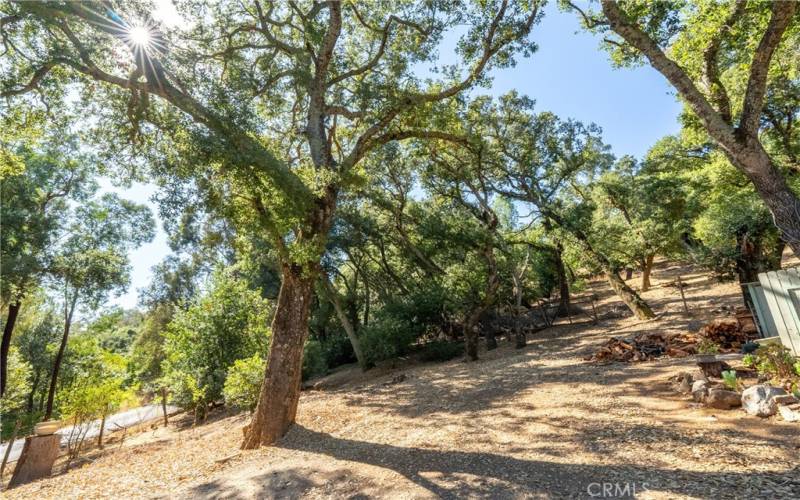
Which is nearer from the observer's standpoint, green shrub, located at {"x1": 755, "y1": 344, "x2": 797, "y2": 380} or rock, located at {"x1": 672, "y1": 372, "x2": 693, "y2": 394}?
green shrub, located at {"x1": 755, "y1": 344, "x2": 797, "y2": 380}

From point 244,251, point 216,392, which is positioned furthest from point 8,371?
point 244,251

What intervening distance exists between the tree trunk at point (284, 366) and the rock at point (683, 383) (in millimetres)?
6591

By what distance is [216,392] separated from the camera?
40.1 feet

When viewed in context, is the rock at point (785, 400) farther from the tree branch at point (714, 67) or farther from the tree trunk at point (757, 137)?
the tree branch at point (714, 67)

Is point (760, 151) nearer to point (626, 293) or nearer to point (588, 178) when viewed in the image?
point (626, 293)

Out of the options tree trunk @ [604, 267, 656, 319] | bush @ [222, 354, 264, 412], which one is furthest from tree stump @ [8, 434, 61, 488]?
tree trunk @ [604, 267, 656, 319]

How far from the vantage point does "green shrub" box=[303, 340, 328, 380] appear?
56.6 ft

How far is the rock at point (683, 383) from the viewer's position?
5.59 metres

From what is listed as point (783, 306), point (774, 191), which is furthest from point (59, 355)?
point (783, 306)

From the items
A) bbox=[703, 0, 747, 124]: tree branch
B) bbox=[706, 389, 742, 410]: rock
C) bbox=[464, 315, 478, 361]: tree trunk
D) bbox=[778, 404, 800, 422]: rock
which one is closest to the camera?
bbox=[778, 404, 800, 422]: rock

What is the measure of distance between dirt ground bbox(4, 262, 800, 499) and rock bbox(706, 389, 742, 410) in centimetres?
22
